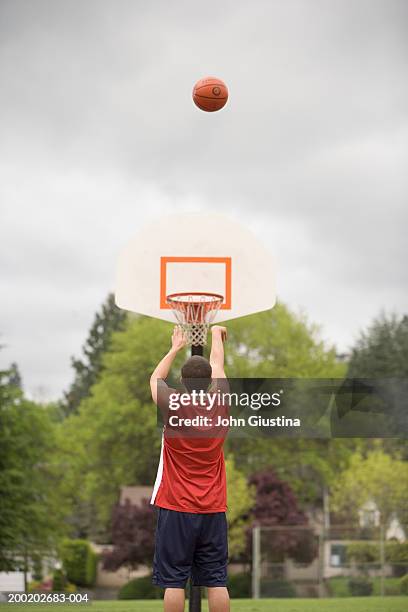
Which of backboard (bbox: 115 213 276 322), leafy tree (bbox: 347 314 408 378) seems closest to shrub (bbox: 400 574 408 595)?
leafy tree (bbox: 347 314 408 378)

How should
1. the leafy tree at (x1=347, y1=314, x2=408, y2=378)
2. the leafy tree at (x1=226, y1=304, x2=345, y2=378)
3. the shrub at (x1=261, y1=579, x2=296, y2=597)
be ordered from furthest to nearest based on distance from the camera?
1. the leafy tree at (x1=226, y1=304, x2=345, y2=378)
2. the leafy tree at (x1=347, y1=314, x2=408, y2=378)
3. the shrub at (x1=261, y1=579, x2=296, y2=597)

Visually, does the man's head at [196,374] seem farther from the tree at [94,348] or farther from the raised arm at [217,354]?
the tree at [94,348]

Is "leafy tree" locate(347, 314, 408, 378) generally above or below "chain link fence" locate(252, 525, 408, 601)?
above

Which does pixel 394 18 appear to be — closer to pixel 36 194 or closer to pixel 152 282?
pixel 152 282

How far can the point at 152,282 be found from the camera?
1193 centimetres

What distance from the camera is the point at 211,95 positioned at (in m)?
11.7

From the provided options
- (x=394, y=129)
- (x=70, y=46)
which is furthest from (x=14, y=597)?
(x=394, y=129)

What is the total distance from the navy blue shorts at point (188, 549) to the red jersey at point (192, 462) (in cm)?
10

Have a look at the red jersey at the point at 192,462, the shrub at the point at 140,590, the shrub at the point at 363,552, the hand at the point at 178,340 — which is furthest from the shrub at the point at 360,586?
the red jersey at the point at 192,462

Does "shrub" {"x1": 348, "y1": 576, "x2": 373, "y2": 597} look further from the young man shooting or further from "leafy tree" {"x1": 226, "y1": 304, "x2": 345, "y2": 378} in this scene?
the young man shooting

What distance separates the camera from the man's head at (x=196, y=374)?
328 inches

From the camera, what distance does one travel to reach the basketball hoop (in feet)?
36.2

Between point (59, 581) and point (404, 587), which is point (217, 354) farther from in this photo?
point (59, 581)

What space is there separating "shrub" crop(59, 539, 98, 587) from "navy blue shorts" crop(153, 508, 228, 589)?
3632 cm
